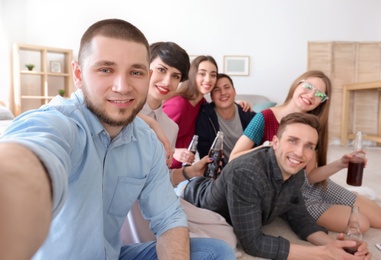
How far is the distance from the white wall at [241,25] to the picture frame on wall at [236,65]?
0.09 meters

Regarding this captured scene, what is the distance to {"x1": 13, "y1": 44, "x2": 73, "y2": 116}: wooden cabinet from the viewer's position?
5520mm

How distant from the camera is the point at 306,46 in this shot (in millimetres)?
6008

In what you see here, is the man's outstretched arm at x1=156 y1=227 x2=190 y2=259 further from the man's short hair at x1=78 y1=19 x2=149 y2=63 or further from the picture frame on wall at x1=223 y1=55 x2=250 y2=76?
the picture frame on wall at x1=223 y1=55 x2=250 y2=76

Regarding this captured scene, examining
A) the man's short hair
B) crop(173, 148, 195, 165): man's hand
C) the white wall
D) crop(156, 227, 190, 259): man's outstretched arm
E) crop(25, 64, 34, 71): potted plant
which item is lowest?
crop(156, 227, 190, 259): man's outstretched arm

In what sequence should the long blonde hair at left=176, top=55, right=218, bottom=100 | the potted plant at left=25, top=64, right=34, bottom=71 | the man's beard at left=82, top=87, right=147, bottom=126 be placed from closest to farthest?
the man's beard at left=82, top=87, right=147, bottom=126 < the long blonde hair at left=176, top=55, right=218, bottom=100 < the potted plant at left=25, top=64, right=34, bottom=71

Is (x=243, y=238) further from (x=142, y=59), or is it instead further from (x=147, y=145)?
(x=142, y=59)

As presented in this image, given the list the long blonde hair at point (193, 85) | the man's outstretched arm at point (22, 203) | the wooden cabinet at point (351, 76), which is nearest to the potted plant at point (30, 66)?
the long blonde hair at point (193, 85)

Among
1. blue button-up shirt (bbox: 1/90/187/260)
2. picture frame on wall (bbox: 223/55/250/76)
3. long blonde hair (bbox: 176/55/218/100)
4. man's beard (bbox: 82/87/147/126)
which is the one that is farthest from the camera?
picture frame on wall (bbox: 223/55/250/76)

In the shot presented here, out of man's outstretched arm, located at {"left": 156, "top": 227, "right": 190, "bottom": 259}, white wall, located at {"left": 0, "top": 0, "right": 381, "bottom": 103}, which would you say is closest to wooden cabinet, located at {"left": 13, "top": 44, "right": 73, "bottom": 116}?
white wall, located at {"left": 0, "top": 0, "right": 381, "bottom": 103}

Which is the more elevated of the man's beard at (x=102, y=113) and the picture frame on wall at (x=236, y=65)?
the picture frame on wall at (x=236, y=65)

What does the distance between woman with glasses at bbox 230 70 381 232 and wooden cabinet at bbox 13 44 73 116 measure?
4.64m

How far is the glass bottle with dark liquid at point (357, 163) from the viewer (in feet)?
6.64

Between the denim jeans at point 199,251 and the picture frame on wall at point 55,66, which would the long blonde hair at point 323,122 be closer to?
the denim jeans at point 199,251

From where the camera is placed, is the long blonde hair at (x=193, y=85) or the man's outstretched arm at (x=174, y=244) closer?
the man's outstretched arm at (x=174, y=244)
